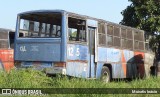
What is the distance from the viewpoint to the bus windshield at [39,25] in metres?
14.8

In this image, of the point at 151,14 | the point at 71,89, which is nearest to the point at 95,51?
the point at 71,89

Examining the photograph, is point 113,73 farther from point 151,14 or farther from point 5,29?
point 151,14

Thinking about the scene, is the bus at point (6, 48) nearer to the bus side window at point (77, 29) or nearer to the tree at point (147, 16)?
the bus side window at point (77, 29)

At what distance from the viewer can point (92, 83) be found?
10.5m

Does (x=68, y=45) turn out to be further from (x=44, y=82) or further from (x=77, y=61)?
(x=44, y=82)

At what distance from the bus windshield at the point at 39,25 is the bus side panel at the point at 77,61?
97 centimetres

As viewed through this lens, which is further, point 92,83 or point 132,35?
point 132,35

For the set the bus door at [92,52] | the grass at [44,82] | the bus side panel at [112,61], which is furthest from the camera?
the bus side panel at [112,61]

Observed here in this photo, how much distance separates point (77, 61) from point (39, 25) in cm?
226

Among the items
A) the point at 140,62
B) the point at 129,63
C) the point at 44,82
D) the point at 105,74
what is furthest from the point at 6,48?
the point at 140,62

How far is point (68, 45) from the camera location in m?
13.9

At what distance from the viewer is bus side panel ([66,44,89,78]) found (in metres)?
13.9

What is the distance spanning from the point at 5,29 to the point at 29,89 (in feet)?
29.2

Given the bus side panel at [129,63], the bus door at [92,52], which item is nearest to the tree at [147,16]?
the bus side panel at [129,63]
